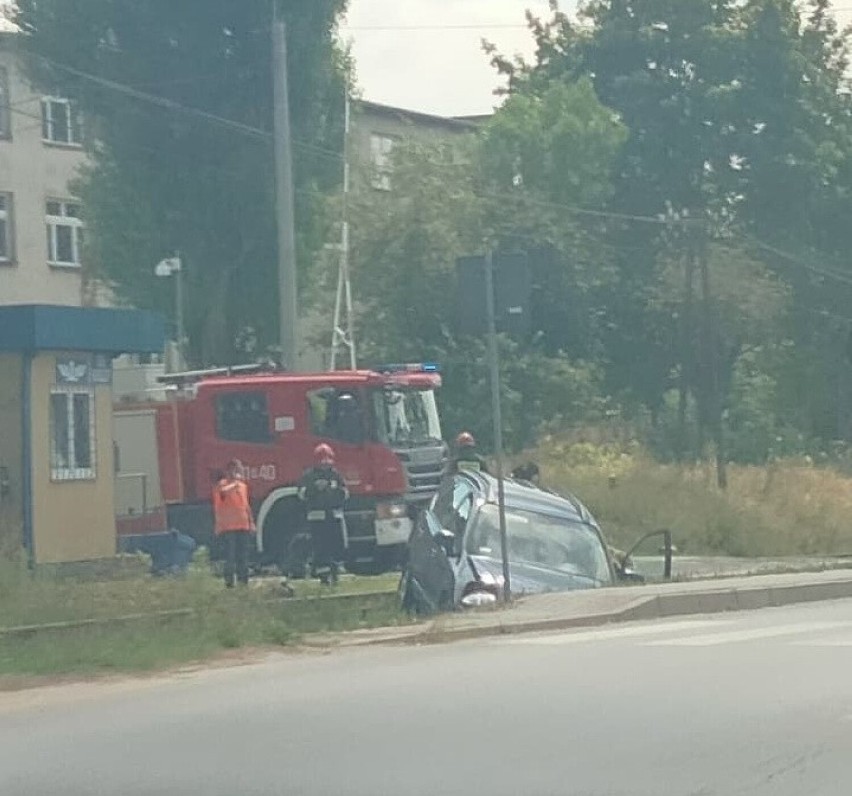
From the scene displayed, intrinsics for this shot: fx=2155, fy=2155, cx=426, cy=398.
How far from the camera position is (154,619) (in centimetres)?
1852

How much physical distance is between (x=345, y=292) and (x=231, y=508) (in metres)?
20.1

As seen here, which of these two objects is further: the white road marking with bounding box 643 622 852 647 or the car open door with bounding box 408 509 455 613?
the car open door with bounding box 408 509 455 613

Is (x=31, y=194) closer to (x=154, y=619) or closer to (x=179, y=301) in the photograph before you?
(x=179, y=301)

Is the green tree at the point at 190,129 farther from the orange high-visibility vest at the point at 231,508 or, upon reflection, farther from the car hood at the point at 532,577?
the car hood at the point at 532,577

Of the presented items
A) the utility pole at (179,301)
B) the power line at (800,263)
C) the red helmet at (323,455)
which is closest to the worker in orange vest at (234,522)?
the red helmet at (323,455)

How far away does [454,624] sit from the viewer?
18.3 metres

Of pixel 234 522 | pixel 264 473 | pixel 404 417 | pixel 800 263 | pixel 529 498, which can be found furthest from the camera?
pixel 800 263

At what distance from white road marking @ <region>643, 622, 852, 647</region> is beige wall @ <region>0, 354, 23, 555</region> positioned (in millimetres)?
10932

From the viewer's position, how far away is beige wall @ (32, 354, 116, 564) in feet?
86.6

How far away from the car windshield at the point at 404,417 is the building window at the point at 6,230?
30.1 meters

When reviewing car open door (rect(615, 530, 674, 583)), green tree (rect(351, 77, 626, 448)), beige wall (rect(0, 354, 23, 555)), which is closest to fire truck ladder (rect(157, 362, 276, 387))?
beige wall (rect(0, 354, 23, 555))

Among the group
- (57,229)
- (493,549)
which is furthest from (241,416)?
(57,229)

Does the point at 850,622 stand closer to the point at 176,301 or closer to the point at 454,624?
the point at 454,624

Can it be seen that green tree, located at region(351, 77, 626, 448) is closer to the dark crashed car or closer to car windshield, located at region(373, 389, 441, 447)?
car windshield, located at region(373, 389, 441, 447)
